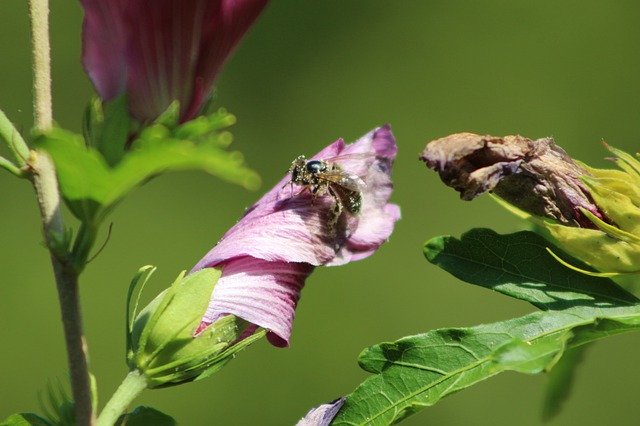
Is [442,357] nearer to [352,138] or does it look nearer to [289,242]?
[289,242]

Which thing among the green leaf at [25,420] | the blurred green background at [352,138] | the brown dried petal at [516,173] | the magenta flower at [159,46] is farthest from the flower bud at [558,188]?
the blurred green background at [352,138]

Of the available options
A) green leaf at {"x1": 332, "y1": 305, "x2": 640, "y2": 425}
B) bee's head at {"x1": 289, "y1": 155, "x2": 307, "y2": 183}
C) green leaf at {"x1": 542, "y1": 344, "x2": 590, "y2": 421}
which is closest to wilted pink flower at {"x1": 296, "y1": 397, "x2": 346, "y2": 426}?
green leaf at {"x1": 332, "y1": 305, "x2": 640, "y2": 425}

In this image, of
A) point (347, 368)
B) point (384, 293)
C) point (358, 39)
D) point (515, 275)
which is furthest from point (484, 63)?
point (515, 275)

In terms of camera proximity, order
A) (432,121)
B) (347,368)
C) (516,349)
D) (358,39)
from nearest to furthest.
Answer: (516,349)
(347,368)
(432,121)
(358,39)

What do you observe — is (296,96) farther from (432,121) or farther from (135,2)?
(135,2)

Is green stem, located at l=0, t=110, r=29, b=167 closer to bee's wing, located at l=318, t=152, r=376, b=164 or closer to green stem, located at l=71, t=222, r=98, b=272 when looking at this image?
green stem, located at l=71, t=222, r=98, b=272

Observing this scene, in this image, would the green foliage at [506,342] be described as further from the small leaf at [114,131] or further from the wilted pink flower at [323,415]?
the small leaf at [114,131]

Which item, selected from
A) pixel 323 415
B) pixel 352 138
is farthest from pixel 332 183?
pixel 352 138
